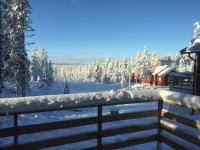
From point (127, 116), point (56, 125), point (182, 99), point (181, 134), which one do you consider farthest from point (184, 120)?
point (56, 125)

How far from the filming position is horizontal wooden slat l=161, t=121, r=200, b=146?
20.8 ft

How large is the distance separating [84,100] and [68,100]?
1.08 feet

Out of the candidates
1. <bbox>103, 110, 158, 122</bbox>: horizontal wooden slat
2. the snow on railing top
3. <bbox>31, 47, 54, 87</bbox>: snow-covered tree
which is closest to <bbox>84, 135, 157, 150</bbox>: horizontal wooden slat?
<bbox>103, 110, 158, 122</bbox>: horizontal wooden slat

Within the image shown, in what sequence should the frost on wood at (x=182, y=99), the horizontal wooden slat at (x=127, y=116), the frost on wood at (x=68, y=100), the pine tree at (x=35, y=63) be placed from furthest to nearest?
the pine tree at (x=35, y=63)
the horizontal wooden slat at (x=127, y=116)
the frost on wood at (x=182, y=99)
the frost on wood at (x=68, y=100)

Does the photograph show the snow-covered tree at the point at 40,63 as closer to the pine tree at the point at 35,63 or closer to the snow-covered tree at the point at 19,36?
the pine tree at the point at 35,63

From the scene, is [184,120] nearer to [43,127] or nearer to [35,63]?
[43,127]

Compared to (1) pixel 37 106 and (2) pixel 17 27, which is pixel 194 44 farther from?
(2) pixel 17 27

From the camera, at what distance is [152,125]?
24.4 feet

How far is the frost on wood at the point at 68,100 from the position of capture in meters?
5.22

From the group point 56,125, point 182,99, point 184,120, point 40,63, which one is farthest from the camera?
point 40,63

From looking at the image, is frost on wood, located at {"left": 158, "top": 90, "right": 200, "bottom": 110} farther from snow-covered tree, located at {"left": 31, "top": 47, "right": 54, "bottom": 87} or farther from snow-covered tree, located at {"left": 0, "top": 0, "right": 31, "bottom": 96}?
snow-covered tree, located at {"left": 31, "top": 47, "right": 54, "bottom": 87}

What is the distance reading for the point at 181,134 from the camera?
6.80 meters

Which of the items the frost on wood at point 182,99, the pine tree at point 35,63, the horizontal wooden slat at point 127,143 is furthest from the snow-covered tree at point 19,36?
the pine tree at point 35,63

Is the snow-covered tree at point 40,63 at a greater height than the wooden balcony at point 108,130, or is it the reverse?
the snow-covered tree at point 40,63
